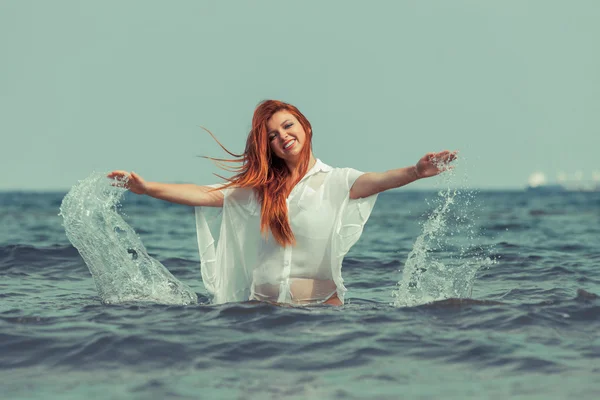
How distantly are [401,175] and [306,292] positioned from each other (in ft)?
4.82

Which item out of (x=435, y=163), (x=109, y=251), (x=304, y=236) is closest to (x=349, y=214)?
(x=304, y=236)

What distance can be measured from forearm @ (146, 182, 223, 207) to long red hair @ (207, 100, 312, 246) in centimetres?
25

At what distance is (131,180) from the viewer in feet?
21.4

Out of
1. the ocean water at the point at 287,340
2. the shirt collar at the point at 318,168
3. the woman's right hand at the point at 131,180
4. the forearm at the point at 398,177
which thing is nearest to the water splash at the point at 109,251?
the ocean water at the point at 287,340

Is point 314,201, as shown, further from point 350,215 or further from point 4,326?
point 4,326

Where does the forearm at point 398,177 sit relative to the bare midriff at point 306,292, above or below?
above

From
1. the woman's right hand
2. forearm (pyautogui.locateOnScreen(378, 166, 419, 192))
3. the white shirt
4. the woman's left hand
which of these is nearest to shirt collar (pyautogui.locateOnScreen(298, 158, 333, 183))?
the white shirt

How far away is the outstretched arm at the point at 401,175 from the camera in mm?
6070

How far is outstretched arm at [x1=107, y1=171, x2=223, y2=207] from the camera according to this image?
257 inches

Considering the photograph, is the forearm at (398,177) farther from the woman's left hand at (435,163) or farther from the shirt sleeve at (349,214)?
the shirt sleeve at (349,214)

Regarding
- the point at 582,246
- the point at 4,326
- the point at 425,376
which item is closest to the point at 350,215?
the point at 425,376

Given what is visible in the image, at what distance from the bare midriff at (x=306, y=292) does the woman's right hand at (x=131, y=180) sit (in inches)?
Result: 56.0

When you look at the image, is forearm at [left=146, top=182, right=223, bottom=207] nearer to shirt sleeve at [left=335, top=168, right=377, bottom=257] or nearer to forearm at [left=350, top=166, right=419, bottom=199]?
shirt sleeve at [left=335, top=168, right=377, bottom=257]

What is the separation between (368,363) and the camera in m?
5.23
